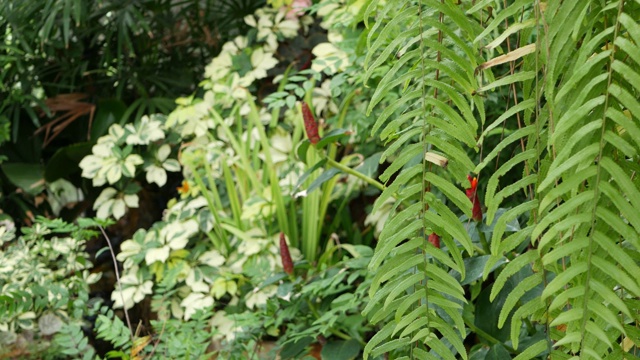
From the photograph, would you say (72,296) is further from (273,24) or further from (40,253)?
(273,24)

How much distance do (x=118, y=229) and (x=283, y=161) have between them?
2.66 ft

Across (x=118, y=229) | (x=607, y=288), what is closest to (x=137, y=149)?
(x=118, y=229)

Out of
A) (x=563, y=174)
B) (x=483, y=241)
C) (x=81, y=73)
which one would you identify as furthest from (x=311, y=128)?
(x=81, y=73)

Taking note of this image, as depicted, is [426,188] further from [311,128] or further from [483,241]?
[311,128]

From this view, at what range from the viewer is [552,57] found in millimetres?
641

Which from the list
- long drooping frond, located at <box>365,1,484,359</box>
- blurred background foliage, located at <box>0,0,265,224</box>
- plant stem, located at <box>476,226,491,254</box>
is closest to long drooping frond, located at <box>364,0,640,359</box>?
long drooping frond, located at <box>365,1,484,359</box>

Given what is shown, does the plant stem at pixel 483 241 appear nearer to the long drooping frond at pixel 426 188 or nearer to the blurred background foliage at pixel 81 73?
the long drooping frond at pixel 426 188

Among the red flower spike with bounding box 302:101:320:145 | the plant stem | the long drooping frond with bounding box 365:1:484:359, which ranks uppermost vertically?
the long drooping frond with bounding box 365:1:484:359

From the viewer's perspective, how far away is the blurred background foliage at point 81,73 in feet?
9.23

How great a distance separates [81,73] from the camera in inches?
117

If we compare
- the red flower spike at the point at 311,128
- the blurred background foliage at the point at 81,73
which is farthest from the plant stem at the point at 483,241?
the blurred background foliage at the point at 81,73

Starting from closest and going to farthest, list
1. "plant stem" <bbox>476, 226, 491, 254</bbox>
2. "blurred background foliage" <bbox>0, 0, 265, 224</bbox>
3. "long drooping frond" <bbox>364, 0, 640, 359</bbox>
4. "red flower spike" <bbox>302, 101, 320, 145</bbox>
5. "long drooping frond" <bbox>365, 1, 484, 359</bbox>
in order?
"long drooping frond" <bbox>364, 0, 640, 359</bbox> → "long drooping frond" <bbox>365, 1, 484, 359</bbox> → "plant stem" <bbox>476, 226, 491, 254</bbox> → "red flower spike" <bbox>302, 101, 320, 145</bbox> → "blurred background foliage" <bbox>0, 0, 265, 224</bbox>

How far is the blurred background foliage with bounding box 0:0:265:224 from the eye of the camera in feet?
9.23

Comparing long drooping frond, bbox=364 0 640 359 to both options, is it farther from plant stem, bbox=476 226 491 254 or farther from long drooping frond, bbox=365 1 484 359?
plant stem, bbox=476 226 491 254
